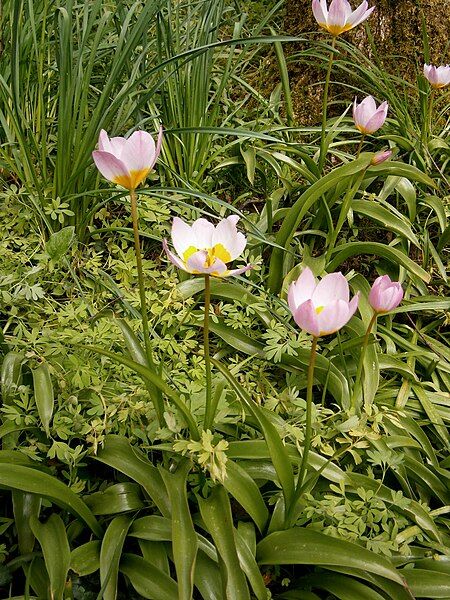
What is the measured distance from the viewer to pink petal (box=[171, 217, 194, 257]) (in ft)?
4.42

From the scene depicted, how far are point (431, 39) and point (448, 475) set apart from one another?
1.96 m

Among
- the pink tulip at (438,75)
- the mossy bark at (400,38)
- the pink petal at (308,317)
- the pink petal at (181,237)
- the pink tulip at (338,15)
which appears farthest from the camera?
the mossy bark at (400,38)

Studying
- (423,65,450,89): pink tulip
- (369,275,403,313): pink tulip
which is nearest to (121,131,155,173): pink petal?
(369,275,403,313): pink tulip

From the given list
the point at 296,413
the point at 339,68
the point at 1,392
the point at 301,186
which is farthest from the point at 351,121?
the point at 1,392

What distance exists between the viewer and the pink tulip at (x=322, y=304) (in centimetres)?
115

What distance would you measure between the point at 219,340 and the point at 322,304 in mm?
738

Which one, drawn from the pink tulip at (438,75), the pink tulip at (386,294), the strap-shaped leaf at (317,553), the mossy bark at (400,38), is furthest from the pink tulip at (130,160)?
the mossy bark at (400,38)

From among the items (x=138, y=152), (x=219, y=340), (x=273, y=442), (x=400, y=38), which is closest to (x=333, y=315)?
(x=273, y=442)

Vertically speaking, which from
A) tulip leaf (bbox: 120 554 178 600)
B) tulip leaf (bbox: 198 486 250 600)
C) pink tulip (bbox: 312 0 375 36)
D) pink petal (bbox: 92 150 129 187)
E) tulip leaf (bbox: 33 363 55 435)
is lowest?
tulip leaf (bbox: 120 554 178 600)

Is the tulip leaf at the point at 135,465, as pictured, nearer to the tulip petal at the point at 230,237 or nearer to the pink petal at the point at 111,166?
the tulip petal at the point at 230,237

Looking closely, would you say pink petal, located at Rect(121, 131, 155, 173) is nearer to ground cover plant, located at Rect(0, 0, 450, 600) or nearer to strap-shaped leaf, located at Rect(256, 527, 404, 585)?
ground cover plant, located at Rect(0, 0, 450, 600)

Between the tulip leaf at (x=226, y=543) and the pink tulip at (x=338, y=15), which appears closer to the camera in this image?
the tulip leaf at (x=226, y=543)

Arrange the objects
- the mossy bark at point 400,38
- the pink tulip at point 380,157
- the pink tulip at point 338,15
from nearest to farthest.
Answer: the pink tulip at point 380,157
the pink tulip at point 338,15
the mossy bark at point 400,38

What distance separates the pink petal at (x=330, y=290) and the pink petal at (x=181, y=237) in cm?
27
